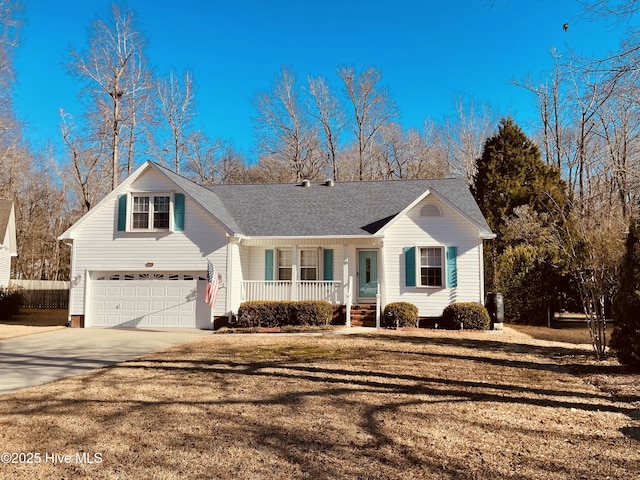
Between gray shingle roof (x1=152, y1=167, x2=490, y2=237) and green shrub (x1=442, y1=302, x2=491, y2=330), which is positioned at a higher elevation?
gray shingle roof (x1=152, y1=167, x2=490, y2=237)

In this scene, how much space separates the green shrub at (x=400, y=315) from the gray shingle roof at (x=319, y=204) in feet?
9.97

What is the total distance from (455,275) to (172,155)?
2462cm

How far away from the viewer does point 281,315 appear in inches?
628

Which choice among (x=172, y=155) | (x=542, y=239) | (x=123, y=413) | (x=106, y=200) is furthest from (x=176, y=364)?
(x=172, y=155)

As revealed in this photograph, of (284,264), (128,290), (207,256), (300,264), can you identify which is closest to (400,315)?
(300,264)

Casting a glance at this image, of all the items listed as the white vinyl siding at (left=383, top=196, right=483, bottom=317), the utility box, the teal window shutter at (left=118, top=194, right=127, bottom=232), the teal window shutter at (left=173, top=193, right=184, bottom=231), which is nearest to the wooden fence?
the teal window shutter at (left=118, top=194, right=127, bottom=232)

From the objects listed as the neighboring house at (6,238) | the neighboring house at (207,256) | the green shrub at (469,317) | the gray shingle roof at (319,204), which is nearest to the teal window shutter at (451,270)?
the neighboring house at (207,256)

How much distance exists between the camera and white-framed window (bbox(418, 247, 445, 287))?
16.8 m

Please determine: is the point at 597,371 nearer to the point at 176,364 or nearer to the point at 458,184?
the point at 176,364

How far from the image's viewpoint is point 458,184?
20328mm

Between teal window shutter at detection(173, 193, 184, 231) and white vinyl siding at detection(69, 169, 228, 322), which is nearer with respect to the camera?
white vinyl siding at detection(69, 169, 228, 322)

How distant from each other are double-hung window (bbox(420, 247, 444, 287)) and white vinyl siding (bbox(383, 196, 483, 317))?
0.16 metres

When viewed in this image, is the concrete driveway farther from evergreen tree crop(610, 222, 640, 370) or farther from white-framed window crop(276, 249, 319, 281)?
evergreen tree crop(610, 222, 640, 370)

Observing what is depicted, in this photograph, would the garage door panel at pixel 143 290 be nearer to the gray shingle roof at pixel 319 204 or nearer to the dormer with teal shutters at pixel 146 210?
the dormer with teal shutters at pixel 146 210
